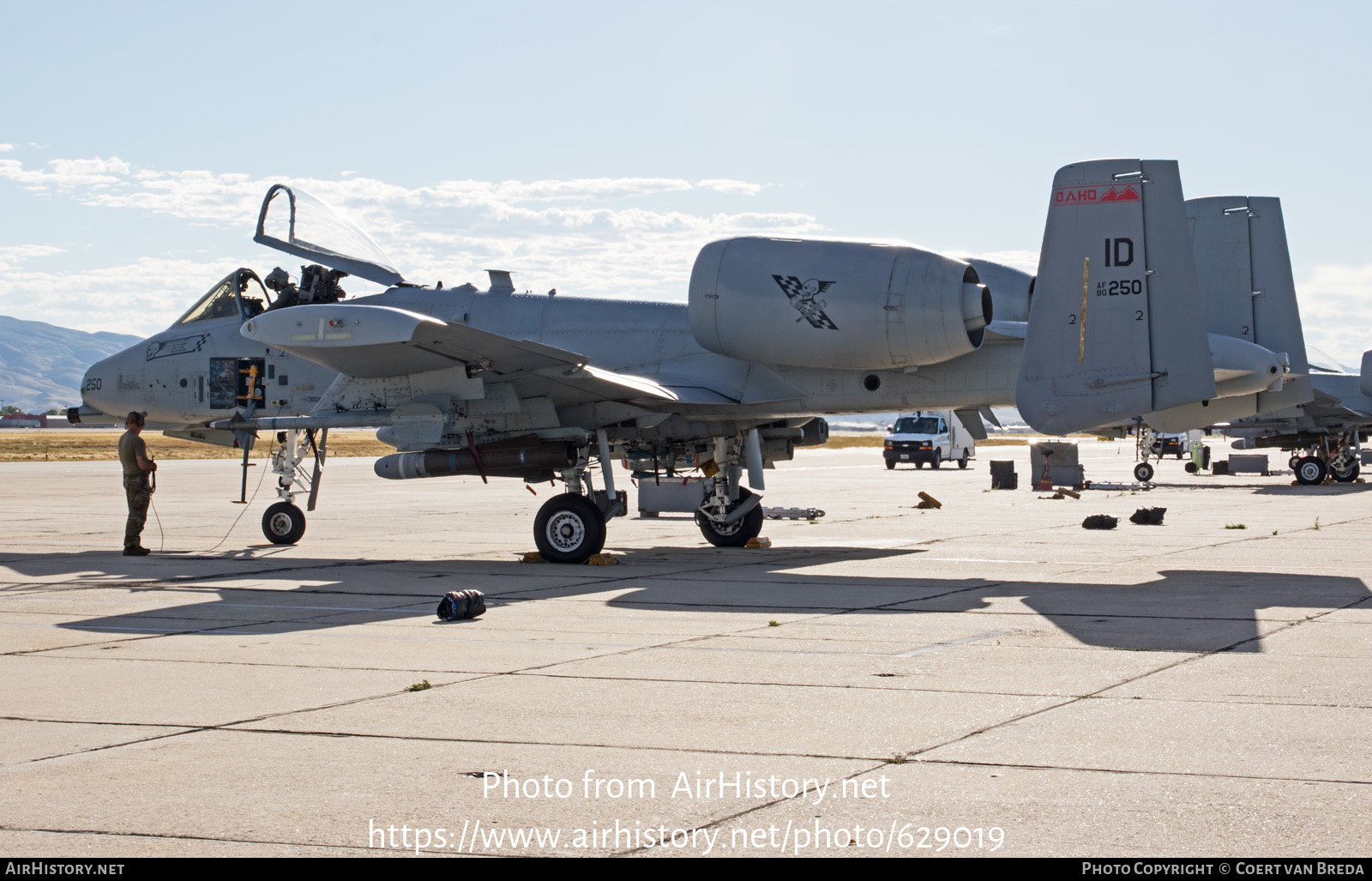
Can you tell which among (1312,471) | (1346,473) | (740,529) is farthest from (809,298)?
(1346,473)

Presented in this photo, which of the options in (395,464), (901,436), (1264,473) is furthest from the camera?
(901,436)

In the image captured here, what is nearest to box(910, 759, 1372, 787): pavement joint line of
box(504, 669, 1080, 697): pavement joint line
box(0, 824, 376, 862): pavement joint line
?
box(504, 669, 1080, 697): pavement joint line

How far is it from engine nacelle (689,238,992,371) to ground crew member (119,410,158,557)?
7389 millimetres

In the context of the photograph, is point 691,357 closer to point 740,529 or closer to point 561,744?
point 740,529

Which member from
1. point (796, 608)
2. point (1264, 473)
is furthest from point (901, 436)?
point (796, 608)

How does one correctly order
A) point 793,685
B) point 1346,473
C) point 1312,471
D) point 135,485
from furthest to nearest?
point 1346,473, point 1312,471, point 135,485, point 793,685

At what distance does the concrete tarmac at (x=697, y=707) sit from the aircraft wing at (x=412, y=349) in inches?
81.7

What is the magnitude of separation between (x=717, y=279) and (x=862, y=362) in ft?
5.97

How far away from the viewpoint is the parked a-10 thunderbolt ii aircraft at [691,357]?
1213 cm

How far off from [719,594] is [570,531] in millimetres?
3278

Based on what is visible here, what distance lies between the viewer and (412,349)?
13219mm

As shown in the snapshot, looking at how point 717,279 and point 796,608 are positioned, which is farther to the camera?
point 717,279
